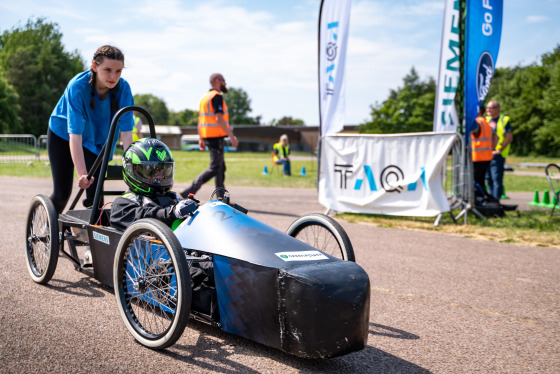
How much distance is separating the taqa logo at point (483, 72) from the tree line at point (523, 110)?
49.4 m

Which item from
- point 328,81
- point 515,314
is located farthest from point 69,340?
point 328,81

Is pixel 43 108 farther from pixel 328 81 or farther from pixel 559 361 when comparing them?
pixel 559 361

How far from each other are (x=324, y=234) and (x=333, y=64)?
5980 mm

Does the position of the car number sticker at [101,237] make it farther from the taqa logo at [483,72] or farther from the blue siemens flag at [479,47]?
the taqa logo at [483,72]

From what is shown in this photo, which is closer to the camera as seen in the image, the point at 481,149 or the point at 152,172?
the point at 152,172

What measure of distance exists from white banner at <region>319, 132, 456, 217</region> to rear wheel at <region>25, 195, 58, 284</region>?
196 inches

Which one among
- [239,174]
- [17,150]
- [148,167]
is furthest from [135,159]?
[17,150]

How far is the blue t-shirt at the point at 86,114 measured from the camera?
4.16m

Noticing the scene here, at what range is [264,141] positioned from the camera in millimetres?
81312

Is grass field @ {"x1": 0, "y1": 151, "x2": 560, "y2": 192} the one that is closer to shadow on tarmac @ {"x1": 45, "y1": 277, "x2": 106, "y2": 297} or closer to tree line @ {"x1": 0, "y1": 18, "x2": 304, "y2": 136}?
shadow on tarmac @ {"x1": 45, "y1": 277, "x2": 106, "y2": 297}

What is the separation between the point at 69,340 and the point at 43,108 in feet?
235

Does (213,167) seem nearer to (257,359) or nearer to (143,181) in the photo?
(143,181)

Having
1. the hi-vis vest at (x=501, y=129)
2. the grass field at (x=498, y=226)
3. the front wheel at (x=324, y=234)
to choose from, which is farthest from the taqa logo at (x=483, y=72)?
the front wheel at (x=324, y=234)

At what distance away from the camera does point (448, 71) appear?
8531 millimetres
